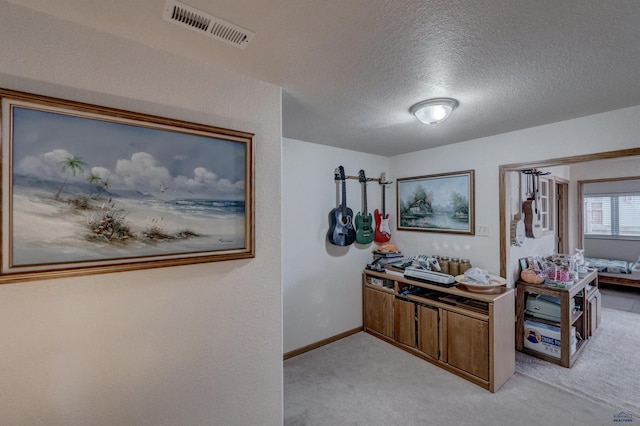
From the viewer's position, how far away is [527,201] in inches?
124

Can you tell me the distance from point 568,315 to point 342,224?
2364 millimetres

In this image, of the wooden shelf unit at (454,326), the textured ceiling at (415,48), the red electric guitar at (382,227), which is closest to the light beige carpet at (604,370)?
the wooden shelf unit at (454,326)

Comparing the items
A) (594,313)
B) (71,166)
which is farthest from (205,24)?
(594,313)

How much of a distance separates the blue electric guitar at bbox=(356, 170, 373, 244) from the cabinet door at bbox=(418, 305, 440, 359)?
100cm

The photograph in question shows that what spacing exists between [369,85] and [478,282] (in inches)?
80.1

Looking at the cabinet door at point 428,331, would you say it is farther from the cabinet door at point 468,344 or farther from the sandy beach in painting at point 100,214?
the sandy beach in painting at point 100,214

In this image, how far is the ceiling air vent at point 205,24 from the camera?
1.01 m

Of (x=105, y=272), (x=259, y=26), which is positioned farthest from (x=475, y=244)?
(x=105, y=272)

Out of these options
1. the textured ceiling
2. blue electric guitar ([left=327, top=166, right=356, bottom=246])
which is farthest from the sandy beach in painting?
blue electric guitar ([left=327, top=166, right=356, bottom=246])

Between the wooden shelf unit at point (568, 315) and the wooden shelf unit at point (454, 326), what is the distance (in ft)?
1.58

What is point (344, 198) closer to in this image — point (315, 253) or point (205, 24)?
point (315, 253)

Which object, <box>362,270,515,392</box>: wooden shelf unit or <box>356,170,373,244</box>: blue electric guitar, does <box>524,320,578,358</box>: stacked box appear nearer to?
<box>362,270,515,392</box>: wooden shelf unit

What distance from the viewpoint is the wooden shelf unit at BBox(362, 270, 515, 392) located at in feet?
7.51

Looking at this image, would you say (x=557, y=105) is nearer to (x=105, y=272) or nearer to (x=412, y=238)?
(x=412, y=238)
